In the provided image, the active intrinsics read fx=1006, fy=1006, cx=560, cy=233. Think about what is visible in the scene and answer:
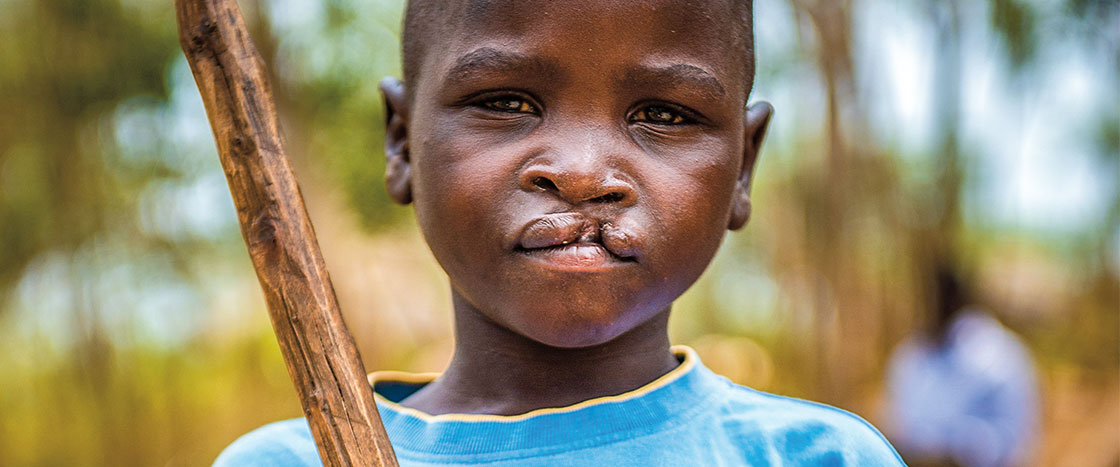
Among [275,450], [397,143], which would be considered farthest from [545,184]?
[275,450]

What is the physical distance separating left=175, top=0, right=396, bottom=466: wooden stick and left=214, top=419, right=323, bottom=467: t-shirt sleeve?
0.33m

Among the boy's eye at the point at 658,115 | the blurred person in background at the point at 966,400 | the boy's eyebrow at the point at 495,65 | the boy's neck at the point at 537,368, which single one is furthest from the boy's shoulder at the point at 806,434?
the blurred person in background at the point at 966,400

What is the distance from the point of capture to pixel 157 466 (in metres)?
6.04

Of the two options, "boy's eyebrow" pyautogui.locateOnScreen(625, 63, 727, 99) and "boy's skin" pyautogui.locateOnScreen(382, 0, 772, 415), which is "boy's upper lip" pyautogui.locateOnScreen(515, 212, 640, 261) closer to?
"boy's skin" pyautogui.locateOnScreen(382, 0, 772, 415)

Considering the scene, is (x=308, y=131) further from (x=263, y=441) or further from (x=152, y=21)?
(x=263, y=441)

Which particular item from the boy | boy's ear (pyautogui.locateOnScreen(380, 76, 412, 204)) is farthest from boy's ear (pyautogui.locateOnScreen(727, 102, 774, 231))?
boy's ear (pyautogui.locateOnScreen(380, 76, 412, 204))

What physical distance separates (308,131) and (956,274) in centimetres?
381

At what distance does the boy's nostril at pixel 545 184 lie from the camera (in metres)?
1.05

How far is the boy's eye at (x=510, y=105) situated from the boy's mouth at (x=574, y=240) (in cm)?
15

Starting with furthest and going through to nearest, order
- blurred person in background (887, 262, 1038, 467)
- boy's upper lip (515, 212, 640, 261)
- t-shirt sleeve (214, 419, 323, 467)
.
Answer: blurred person in background (887, 262, 1038, 467) → t-shirt sleeve (214, 419, 323, 467) → boy's upper lip (515, 212, 640, 261)

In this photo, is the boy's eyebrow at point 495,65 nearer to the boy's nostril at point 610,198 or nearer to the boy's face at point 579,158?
the boy's face at point 579,158

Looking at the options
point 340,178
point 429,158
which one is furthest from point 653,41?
point 340,178

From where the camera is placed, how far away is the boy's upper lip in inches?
40.9

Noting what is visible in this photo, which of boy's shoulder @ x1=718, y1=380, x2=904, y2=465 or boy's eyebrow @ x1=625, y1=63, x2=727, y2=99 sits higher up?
boy's eyebrow @ x1=625, y1=63, x2=727, y2=99
